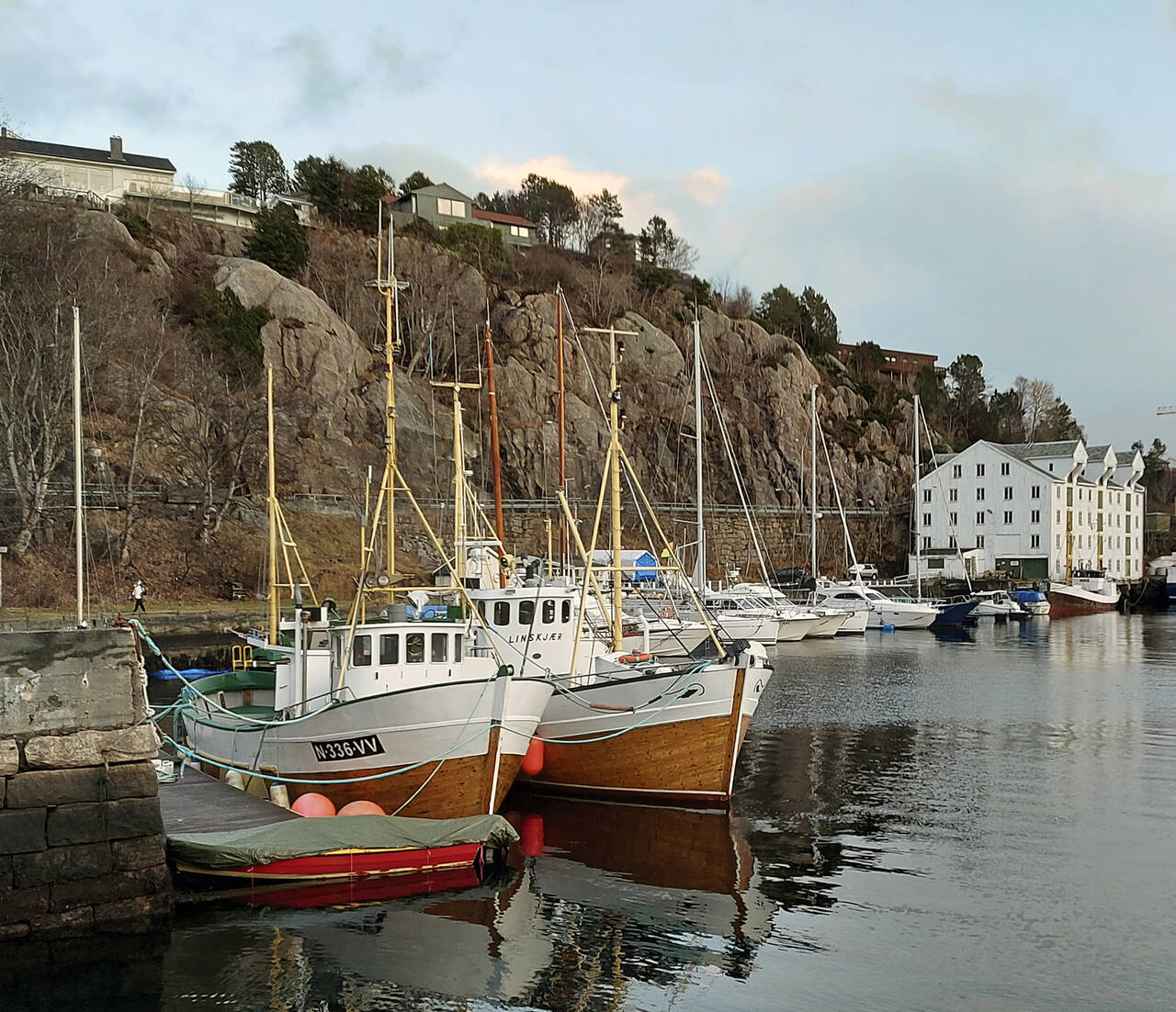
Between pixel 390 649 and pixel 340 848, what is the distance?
473cm

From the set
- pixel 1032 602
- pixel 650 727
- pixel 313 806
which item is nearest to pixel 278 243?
pixel 1032 602

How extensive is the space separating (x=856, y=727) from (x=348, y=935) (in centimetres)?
1982

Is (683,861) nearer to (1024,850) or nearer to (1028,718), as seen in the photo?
(1024,850)

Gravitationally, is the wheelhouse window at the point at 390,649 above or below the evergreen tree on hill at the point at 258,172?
below

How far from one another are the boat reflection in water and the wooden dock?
175 centimetres

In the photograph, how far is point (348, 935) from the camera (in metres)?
13.1

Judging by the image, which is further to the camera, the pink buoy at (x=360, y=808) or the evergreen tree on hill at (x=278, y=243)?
the evergreen tree on hill at (x=278, y=243)

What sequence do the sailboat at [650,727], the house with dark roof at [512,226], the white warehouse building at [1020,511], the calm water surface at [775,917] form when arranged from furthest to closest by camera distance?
1. the house with dark roof at [512,226]
2. the white warehouse building at [1020,511]
3. the sailboat at [650,727]
4. the calm water surface at [775,917]

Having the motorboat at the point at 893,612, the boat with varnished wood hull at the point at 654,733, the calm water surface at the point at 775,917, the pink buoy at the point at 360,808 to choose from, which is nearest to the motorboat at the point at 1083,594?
the motorboat at the point at 893,612

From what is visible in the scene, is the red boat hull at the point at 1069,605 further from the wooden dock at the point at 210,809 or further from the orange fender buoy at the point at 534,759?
the wooden dock at the point at 210,809

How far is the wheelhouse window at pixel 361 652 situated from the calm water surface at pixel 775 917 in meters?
4.07

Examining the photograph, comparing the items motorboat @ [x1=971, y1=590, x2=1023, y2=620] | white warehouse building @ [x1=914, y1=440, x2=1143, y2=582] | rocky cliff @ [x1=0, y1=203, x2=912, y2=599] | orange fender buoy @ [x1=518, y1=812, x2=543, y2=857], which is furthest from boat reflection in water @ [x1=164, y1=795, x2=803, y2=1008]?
white warehouse building @ [x1=914, y1=440, x2=1143, y2=582]

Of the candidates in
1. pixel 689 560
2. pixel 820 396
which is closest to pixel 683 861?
pixel 689 560

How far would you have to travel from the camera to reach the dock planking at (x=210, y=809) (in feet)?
50.3
